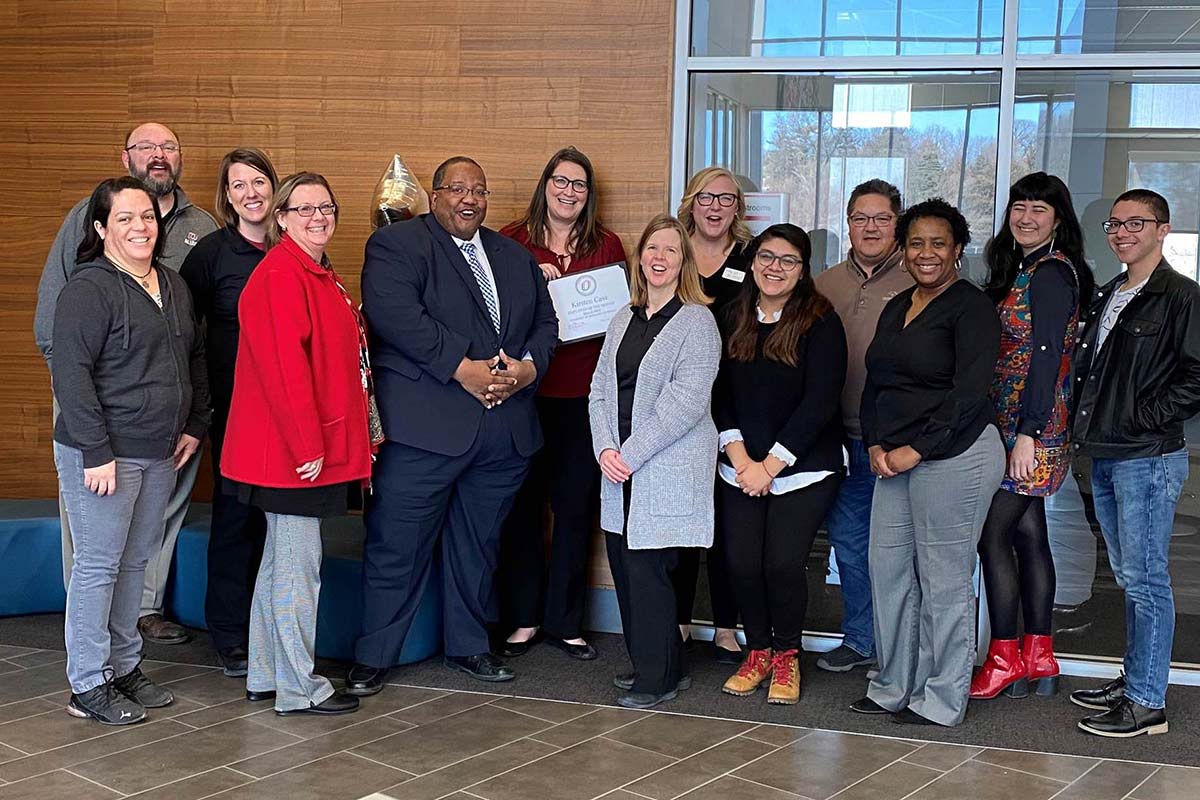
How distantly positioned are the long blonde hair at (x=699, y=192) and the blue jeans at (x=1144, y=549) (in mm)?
1518

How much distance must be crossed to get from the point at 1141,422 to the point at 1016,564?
0.72m

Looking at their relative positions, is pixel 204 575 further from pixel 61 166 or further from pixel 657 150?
pixel 657 150

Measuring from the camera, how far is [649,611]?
423 centimetres

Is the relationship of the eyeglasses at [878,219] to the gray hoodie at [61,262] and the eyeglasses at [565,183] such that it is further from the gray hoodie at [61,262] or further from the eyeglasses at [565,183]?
the gray hoodie at [61,262]

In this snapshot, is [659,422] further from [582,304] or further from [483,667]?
[483,667]

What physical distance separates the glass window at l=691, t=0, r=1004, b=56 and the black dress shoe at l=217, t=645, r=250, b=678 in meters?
2.95

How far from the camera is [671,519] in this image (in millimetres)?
4125

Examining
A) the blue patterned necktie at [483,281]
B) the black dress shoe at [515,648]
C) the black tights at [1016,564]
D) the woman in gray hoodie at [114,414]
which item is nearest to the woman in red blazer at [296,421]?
the woman in gray hoodie at [114,414]

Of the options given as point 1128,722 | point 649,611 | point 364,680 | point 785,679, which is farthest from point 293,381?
point 1128,722

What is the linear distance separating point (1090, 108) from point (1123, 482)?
1543 mm

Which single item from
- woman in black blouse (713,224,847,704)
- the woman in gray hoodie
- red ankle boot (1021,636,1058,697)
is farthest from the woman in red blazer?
red ankle boot (1021,636,1058,697)

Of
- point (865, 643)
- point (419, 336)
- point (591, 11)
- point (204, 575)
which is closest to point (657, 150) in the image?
point (591, 11)

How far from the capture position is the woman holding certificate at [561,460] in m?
4.80

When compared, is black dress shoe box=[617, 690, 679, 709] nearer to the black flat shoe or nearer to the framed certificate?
the black flat shoe
